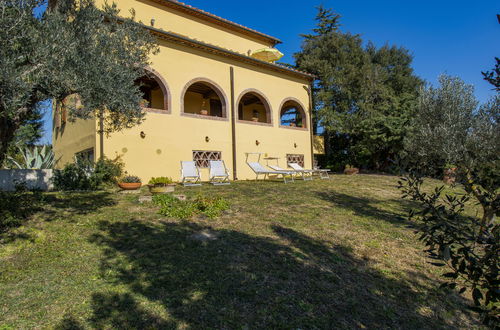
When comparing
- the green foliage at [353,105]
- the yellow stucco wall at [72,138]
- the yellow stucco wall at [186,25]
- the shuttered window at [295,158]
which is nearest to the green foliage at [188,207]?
the yellow stucco wall at [72,138]

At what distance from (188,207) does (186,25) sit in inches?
493

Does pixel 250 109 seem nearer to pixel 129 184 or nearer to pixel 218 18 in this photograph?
pixel 218 18

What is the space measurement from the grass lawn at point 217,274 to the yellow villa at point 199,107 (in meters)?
Result: 5.32

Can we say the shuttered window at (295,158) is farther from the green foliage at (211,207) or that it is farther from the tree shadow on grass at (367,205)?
the green foliage at (211,207)

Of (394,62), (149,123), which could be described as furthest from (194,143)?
(394,62)

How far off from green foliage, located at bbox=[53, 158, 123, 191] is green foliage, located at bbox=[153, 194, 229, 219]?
143 inches

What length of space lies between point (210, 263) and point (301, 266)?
53.0 inches

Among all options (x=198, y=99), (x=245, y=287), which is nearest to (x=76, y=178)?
(x=198, y=99)

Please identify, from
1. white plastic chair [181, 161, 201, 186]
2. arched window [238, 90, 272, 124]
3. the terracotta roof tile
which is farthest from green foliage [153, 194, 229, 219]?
the terracotta roof tile

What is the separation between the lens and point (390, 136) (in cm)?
1755

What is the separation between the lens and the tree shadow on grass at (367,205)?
7.59 m

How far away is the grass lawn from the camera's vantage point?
328 cm

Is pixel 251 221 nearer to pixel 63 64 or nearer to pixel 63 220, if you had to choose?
pixel 63 220

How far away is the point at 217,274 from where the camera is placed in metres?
4.07
